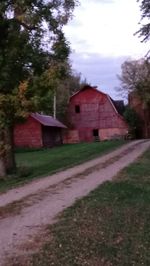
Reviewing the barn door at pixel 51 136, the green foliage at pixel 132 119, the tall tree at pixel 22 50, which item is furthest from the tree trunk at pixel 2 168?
the green foliage at pixel 132 119

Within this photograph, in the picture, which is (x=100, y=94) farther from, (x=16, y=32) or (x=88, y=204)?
(x=88, y=204)

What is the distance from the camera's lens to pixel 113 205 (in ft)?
50.6

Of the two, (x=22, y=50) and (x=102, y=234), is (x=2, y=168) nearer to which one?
(x=22, y=50)

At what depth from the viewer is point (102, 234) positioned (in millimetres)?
11250

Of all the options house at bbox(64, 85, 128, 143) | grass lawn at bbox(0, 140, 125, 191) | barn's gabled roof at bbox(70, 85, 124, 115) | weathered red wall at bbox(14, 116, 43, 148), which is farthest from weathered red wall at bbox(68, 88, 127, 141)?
grass lawn at bbox(0, 140, 125, 191)

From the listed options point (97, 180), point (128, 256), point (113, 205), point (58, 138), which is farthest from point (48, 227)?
point (58, 138)

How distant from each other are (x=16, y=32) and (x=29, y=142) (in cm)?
4549

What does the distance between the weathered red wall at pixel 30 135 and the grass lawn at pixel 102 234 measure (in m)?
52.7

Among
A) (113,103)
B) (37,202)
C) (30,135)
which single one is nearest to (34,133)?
(30,135)

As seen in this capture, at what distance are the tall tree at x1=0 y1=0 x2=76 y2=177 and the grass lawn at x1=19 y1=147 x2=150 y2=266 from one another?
840cm

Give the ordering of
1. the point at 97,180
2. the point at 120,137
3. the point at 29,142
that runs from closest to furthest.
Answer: the point at 97,180 < the point at 29,142 < the point at 120,137

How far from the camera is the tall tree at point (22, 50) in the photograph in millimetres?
24922

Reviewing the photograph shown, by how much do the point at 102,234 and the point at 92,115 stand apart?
8068cm

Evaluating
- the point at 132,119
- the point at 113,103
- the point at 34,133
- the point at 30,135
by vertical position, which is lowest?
the point at 30,135
